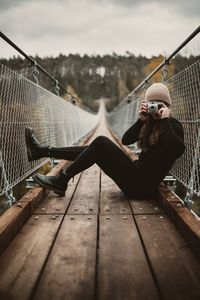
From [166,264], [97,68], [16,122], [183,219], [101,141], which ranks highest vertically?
[97,68]

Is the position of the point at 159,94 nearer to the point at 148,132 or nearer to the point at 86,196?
the point at 148,132

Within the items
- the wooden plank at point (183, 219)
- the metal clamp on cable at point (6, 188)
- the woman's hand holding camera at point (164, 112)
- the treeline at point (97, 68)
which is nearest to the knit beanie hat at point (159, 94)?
the woman's hand holding camera at point (164, 112)

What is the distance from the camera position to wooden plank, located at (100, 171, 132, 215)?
2576mm

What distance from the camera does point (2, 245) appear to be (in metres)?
1.80

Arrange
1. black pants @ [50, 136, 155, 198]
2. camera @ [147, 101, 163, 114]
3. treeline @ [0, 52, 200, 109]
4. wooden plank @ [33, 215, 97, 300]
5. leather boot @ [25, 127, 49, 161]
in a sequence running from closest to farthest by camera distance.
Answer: wooden plank @ [33, 215, 97, 300]
camera @ [147, 101, 163, 114]
black pants @ [50, 136, 155, 198]
leather boot @ [25, 127, 49, 161]
treeline @ [0, 52, 200, 109]

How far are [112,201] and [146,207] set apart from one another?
0.30 m

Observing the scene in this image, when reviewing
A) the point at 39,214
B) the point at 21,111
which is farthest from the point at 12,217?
the point at 21,111

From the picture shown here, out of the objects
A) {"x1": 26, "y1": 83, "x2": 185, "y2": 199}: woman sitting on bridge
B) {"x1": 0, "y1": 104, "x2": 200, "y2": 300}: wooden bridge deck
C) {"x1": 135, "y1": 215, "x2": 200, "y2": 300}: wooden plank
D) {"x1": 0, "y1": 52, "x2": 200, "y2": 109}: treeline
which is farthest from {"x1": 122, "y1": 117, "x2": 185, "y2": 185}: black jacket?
{"x1": 0, "y1": 52, "x2": 200, "y2": 109}: treeline

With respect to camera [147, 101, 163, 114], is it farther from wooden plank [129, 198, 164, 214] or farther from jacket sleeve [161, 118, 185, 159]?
wooden plank [129, 198, 164, 214]

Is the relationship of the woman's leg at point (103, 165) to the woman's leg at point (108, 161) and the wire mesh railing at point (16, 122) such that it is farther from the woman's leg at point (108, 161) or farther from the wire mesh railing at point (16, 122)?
the wire mesh railing at point (16, 122)

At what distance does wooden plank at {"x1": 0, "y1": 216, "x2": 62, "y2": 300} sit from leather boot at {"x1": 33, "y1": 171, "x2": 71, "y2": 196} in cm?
42

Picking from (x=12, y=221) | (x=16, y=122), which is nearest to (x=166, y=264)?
(x=12, y=221)

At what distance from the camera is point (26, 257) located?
1.75 m

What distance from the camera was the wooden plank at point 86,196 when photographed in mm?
2615
